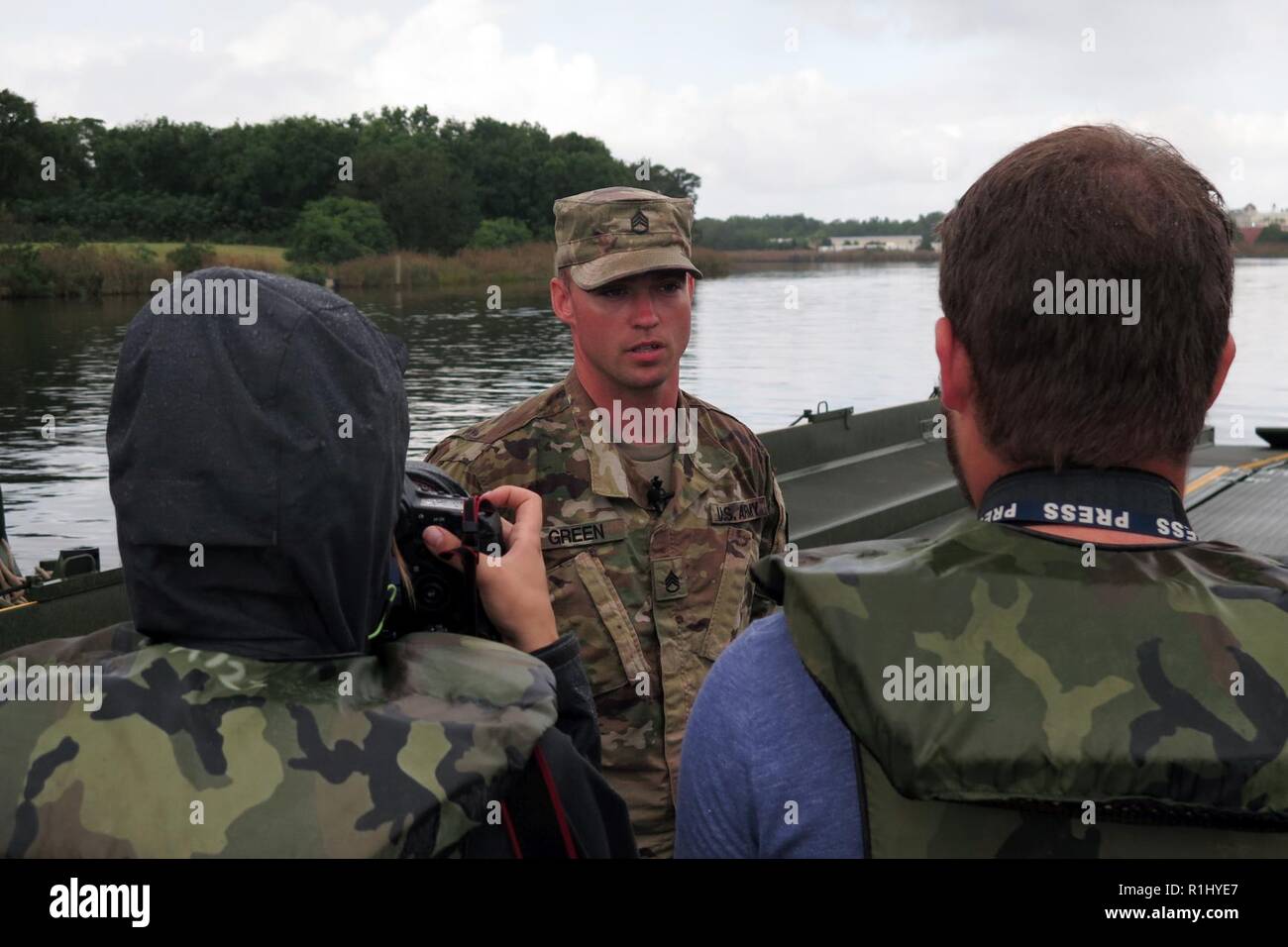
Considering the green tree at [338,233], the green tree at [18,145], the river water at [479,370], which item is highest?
the green tree at [18,145]

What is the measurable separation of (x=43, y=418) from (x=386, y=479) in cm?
1761

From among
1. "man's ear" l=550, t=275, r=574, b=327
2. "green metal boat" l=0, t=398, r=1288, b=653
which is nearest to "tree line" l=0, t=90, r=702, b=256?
"green metal boat" l=0, t=398, r=1288, b=653

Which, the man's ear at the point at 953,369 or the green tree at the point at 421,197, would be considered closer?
the man's ear at the point at 953,369

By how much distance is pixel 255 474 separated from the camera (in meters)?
1.24

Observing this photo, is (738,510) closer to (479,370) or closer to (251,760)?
(251,760)

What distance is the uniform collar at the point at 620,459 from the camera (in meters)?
2.86

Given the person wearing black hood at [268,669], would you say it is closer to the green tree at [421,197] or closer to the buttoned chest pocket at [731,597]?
the buttoned chest pocket at [731,597]

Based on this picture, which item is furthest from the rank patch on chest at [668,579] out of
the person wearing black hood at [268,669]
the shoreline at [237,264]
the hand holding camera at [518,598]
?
the shoreline at [237,264]

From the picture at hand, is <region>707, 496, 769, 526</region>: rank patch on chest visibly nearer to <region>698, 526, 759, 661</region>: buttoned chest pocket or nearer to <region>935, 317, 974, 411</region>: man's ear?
<region>698, 526, 759, 661</region>: buttoned chest pocket

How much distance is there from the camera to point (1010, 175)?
4.08 feet

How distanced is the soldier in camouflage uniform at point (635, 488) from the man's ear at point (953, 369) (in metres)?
1.54

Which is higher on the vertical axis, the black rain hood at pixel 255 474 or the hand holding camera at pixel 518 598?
the black rain hood at pixel 255 474

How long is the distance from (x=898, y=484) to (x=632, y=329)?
3632 mm

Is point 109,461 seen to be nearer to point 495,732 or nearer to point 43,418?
point 495,732
